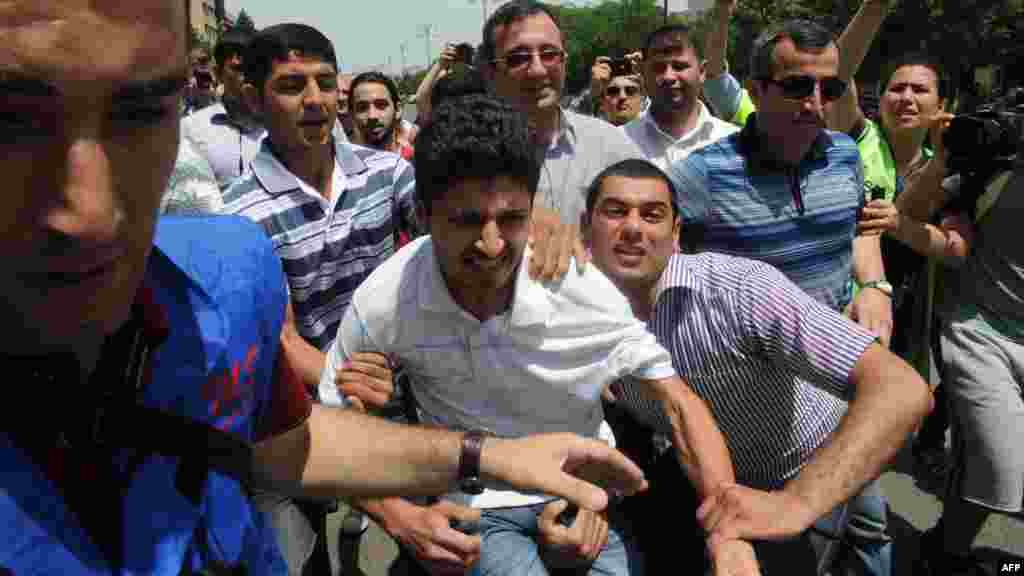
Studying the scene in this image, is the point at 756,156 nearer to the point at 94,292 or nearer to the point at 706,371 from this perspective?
the point at 706,371

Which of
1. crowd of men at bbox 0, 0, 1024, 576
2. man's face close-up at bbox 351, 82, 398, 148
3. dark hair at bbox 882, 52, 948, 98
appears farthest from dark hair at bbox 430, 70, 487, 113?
dark hair at bbox 882, 52, 948, 98

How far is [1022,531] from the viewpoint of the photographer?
3.37 meters

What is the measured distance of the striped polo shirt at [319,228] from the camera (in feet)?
8.64

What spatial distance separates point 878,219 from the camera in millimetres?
3111

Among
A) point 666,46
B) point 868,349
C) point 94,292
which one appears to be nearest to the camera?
point 94,292

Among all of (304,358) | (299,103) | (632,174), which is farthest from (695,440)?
(299,103)

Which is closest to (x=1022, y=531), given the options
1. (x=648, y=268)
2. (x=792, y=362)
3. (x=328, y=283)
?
(x=792, y=362)

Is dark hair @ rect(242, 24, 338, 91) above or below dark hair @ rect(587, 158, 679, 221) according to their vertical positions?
above

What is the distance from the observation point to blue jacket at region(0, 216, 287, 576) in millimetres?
826

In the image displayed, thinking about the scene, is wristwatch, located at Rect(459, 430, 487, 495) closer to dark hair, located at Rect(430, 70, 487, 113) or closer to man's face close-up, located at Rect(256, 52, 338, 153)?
man's face close-up, located at Rect(256, 52, 338, 153)

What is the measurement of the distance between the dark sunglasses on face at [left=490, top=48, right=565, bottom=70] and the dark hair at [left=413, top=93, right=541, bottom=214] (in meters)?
1.05

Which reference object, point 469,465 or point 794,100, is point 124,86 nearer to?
point 469,465

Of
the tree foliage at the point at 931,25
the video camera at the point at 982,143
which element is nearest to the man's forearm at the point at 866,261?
the video camera at the point at 982,143

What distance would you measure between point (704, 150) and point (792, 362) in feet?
3.78
